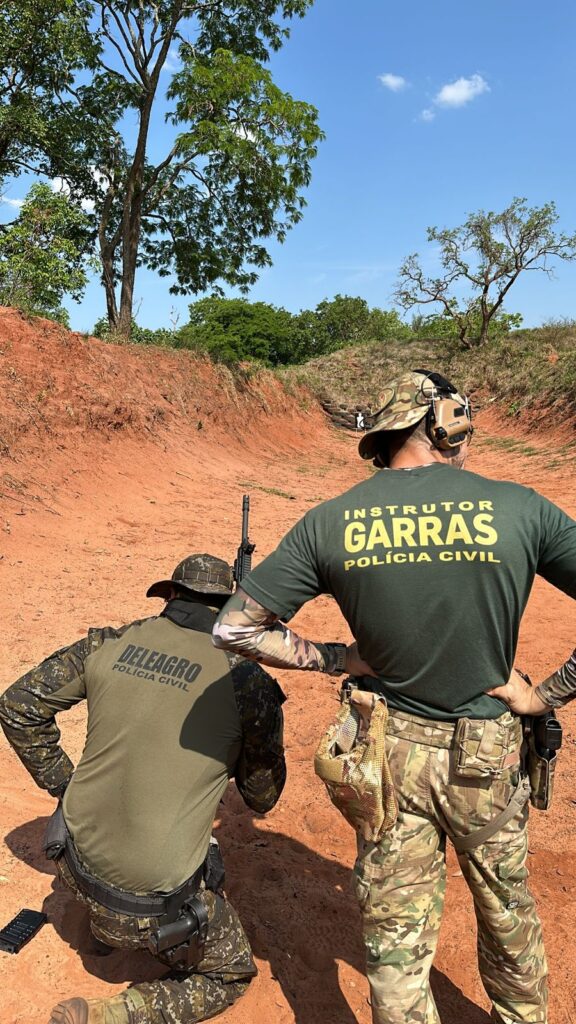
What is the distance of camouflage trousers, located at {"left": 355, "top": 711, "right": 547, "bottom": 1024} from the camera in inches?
70.3

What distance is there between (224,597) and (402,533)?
948 mm

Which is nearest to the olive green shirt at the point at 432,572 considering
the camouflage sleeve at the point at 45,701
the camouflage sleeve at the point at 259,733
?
the camouflage sleeve at the point at 259,733

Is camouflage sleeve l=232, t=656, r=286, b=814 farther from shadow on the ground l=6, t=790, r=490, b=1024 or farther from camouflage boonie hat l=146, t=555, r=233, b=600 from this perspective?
shadow on the ground l=6, t=790, r=490, b=1024

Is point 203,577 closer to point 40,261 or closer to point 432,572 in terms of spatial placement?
point 432,572

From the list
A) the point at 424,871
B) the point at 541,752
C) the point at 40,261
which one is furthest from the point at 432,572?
the point at 40,261

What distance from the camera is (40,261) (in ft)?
40.9

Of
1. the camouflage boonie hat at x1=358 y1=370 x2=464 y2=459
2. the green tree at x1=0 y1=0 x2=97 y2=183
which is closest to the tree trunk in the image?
the green tree at x1=0 y1=0 x2=97 y2=183

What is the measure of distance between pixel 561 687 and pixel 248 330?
39.7 metres

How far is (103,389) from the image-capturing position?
493 inches

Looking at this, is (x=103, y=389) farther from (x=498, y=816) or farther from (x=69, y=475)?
(x=498, y=816)

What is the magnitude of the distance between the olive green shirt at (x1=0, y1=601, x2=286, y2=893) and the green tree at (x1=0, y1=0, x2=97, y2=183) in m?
16.5

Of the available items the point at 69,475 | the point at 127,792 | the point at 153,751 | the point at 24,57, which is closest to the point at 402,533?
the point at 153,751

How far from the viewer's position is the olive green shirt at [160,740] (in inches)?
84.5

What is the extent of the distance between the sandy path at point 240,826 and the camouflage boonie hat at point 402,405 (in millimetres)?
2146
